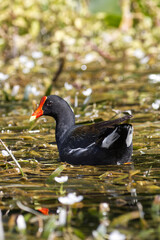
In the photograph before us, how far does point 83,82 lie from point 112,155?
16.8 ft

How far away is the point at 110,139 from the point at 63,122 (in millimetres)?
768

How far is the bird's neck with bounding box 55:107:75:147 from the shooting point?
15.7 feet

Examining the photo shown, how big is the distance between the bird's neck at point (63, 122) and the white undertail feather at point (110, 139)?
63 cm

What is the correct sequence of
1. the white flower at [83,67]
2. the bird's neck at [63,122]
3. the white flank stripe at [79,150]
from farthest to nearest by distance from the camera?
the white flower at [83,67] → the bird's neck at [63,122] → the white flank stripe at [79,150]

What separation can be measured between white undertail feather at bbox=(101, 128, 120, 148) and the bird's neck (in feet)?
2.06

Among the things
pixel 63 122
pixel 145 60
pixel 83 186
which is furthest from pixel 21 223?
pixel 145 60

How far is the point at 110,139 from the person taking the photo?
4.19 meters

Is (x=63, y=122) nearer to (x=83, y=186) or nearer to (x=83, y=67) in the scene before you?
(x=83, y=186)

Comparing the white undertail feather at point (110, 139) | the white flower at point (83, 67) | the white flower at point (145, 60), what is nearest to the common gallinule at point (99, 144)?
the white undertail feather at point (110, 139)

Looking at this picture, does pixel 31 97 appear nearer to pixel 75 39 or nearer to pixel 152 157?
pixel 75 39

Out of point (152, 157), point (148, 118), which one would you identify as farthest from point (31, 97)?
point (152, 157)

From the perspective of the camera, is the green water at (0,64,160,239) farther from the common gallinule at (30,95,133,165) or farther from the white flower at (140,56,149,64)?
the white flower at (140,56,149,64)

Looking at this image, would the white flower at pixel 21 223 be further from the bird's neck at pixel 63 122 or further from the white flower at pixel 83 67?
the white flower at pixel 83 67

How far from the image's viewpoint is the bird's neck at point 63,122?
4789 millimetres
